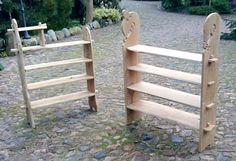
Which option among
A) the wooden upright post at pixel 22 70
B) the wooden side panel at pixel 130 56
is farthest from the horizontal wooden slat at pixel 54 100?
the wooden side panel at pixel 130 56

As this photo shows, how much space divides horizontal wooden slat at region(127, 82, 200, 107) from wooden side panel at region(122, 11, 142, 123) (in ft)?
0.31

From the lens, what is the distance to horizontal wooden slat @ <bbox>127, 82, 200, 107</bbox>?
367 cm

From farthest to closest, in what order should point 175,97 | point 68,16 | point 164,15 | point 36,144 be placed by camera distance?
point 164,15 → point 68,16 → point 36,144 → point 175,97

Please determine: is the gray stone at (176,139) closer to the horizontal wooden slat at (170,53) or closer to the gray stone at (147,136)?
the gray stone at (147,136)

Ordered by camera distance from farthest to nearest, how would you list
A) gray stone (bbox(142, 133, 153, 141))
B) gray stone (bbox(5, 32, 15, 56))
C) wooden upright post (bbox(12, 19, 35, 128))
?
gray stone (bbox(5, 32, 15, 56)) → wooden upright post (bbox(12, 19, 35, 128)) → gray stone (bbox(142, 133, 153, 141))

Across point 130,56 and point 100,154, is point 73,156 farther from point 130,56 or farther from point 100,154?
point 130,56

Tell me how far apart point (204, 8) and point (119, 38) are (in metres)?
6.11

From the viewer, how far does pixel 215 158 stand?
3477 millimetres

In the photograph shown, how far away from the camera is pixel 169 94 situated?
3.88 m

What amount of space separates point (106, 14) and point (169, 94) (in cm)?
906

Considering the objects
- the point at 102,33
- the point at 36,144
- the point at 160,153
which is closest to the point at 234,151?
the point at 160,153

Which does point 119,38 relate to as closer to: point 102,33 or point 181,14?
point 102,33

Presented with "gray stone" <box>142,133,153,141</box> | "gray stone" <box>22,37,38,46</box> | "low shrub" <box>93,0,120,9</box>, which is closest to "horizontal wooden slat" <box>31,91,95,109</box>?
"gray stone" <box>142,133,153,141</box>

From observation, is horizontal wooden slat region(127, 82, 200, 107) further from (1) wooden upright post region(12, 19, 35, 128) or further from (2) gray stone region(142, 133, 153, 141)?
(1) wooden upright post region(12, 19, 35, 128)
